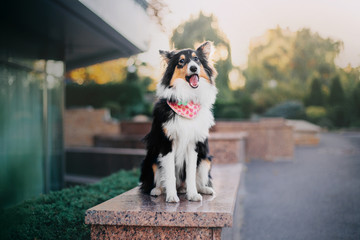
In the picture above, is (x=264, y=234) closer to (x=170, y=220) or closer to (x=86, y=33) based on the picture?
(x=170, y=220)

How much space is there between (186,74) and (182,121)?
17.5 inches

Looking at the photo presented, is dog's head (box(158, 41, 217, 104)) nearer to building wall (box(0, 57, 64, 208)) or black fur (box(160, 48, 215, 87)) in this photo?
black fur (box(160, 48, 215, 87))

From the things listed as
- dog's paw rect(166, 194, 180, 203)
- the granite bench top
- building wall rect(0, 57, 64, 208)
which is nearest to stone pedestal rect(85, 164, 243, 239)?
the granite bench top

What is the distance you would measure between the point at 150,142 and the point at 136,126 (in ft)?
31.3

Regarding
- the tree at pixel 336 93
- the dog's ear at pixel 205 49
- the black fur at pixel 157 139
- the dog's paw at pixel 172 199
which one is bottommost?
the dog's paw at pixel 172 199

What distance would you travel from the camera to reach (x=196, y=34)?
17375mm

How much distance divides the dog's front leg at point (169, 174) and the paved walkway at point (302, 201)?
210cm

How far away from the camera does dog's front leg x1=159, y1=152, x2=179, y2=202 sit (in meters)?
2.87

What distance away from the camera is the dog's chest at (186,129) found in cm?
284

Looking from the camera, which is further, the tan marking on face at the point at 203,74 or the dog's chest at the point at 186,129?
the tan marking on face at the point at 203,74

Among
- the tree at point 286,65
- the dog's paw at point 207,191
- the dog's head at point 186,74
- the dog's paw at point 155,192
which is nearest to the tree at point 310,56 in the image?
the tree at point 286,65

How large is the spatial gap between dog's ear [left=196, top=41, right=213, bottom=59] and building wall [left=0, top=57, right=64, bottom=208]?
13.1ft

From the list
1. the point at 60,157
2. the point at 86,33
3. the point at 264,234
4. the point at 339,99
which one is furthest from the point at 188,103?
the point at 339,99

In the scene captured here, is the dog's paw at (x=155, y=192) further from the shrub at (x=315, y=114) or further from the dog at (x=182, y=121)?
the shrub at (x=315, y=114)
